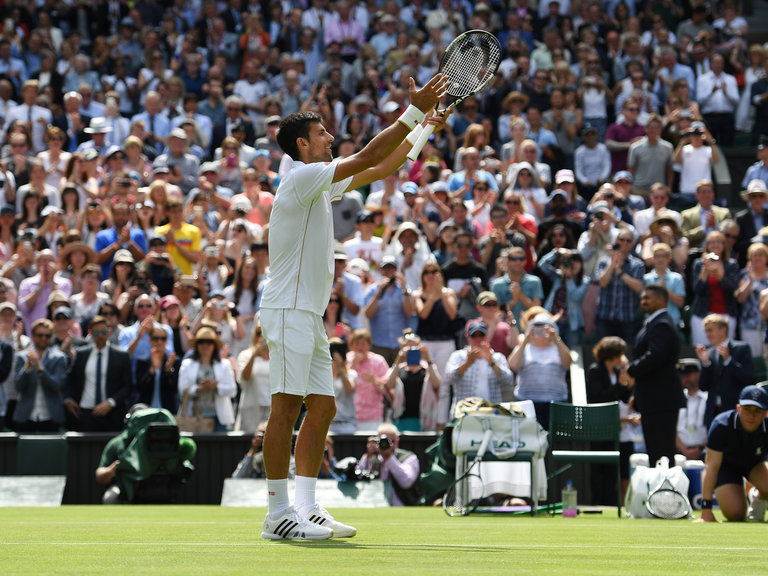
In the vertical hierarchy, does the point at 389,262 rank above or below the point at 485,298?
above

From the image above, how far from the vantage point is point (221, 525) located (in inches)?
326

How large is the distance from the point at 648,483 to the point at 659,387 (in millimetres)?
1481

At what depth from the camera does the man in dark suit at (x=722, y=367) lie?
13.5 metres

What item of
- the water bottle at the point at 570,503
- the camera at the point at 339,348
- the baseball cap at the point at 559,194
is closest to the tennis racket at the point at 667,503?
the water bottle at the point at 570,503

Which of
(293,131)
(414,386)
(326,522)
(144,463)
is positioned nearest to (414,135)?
(293,131)

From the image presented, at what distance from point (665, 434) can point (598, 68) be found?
9.11 m

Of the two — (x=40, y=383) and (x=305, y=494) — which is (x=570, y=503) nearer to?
(x=305, y=494)

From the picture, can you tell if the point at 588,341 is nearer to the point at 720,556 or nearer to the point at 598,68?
the point at 598,68

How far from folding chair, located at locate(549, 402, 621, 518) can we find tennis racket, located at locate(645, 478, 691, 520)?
0.92 meters

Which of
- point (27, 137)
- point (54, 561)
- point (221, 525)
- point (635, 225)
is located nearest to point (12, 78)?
point (27, 137)

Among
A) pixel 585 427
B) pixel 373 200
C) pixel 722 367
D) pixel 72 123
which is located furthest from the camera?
pixel 72 123

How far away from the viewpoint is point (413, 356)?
14.1 m

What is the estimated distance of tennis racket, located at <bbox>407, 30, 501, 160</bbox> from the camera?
7996mm

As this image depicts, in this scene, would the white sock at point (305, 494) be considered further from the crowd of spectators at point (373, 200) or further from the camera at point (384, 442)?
the crowd of spectators at point (373, 200)
